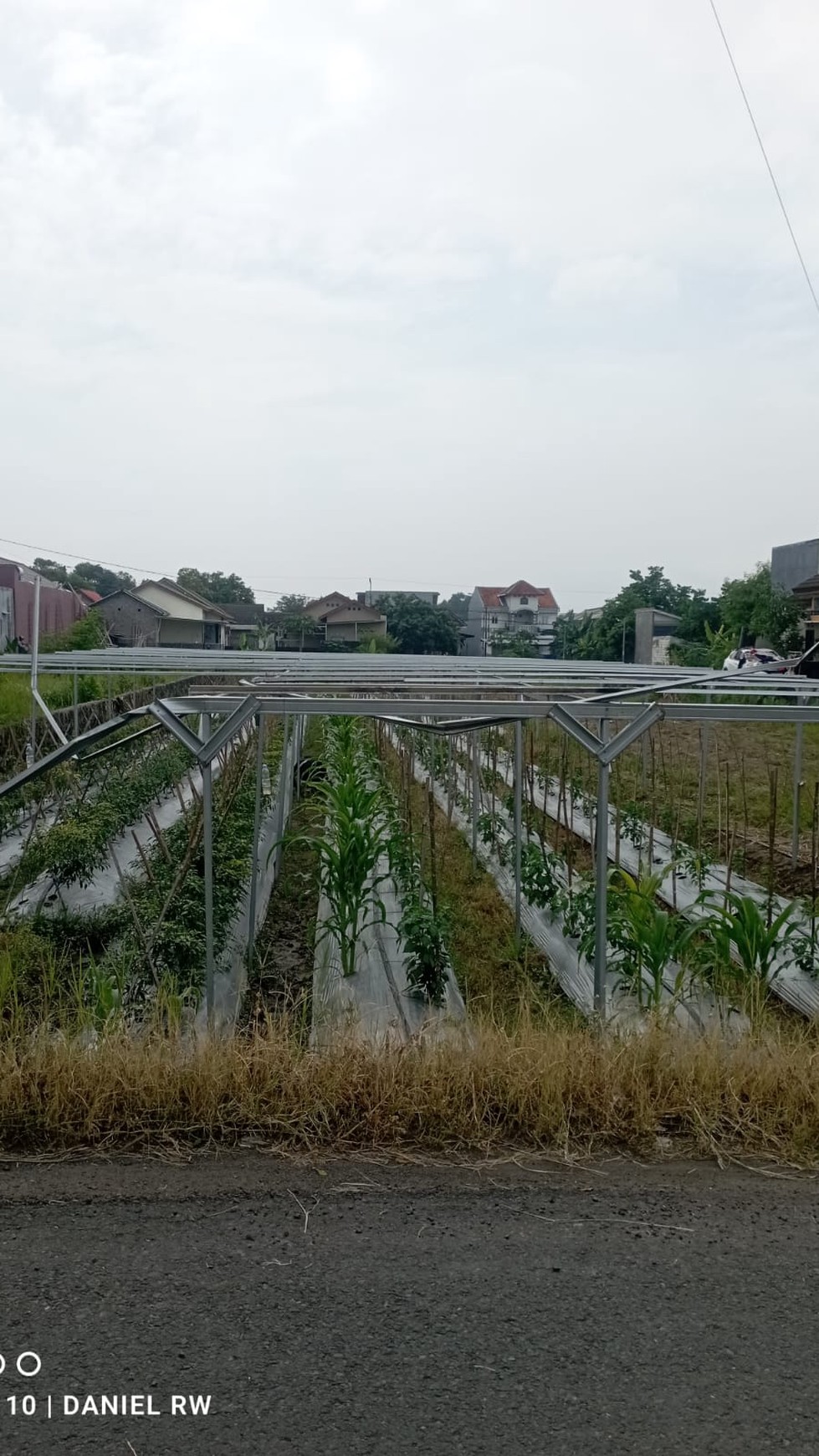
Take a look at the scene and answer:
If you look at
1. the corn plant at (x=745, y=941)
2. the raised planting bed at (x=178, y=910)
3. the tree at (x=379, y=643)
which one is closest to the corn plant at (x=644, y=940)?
the corn plant at (x=745, y=941)

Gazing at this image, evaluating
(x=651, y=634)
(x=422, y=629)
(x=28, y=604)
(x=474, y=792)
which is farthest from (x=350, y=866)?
(x=422, y=629)

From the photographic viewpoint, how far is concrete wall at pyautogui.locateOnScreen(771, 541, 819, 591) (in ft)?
139

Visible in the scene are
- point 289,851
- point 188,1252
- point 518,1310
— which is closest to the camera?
point 518,1310

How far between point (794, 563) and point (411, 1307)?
150ft

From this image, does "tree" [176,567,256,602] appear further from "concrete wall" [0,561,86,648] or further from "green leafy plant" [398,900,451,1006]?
"green leafy plant" [398,900,451,1006]

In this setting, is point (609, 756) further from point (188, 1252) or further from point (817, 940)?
point (188, 1252)

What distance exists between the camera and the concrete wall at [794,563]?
42.5 meters

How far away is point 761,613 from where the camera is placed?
34.0 metres

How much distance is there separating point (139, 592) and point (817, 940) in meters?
48.1

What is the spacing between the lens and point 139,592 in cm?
5088

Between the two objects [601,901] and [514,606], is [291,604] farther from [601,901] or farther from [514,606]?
[601,901]

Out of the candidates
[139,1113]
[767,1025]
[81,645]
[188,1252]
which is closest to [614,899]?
[767,1025]

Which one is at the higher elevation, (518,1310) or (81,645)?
(81,645)

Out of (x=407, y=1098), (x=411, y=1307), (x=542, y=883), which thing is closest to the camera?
(x=411, y=1307)
